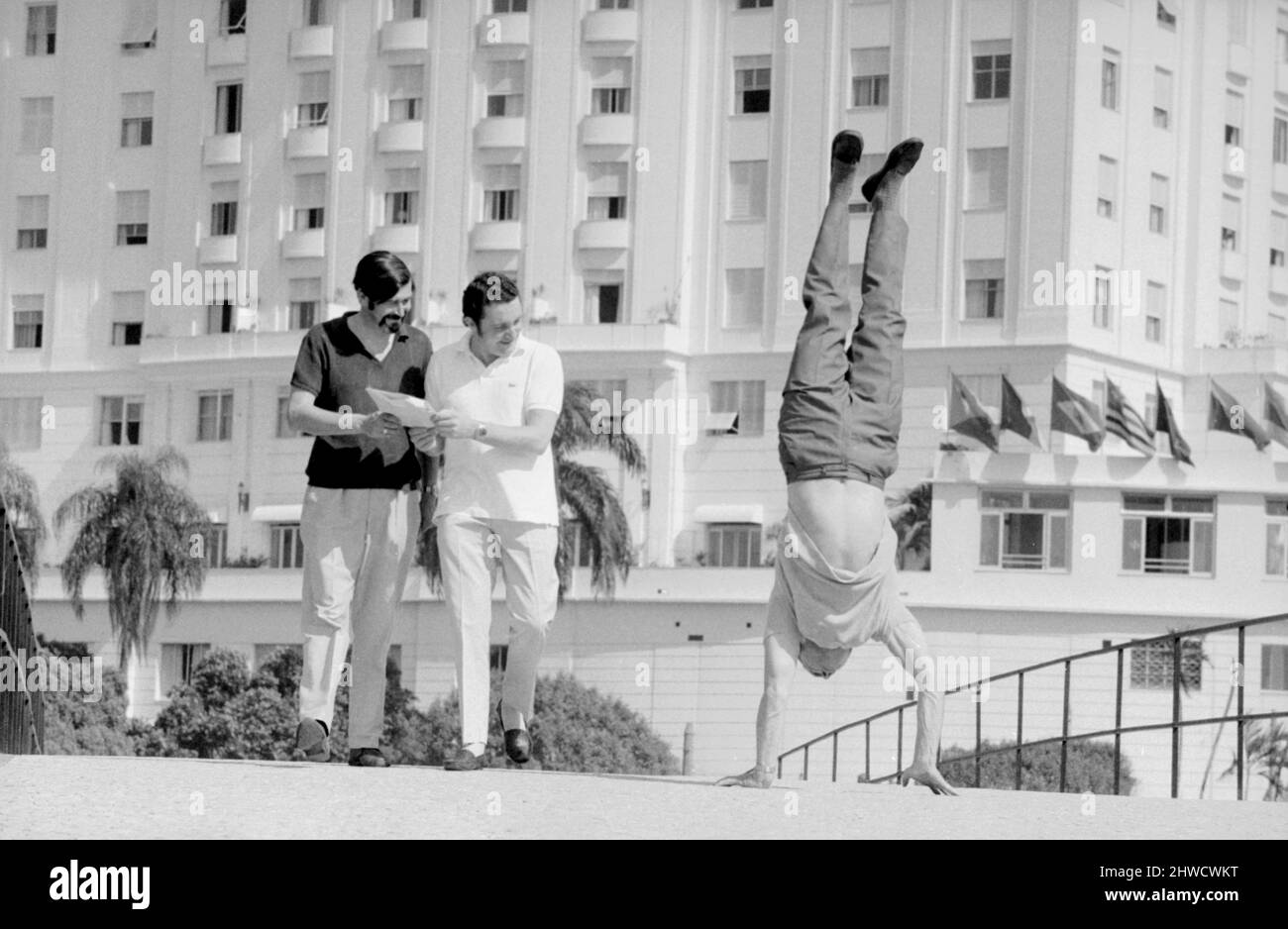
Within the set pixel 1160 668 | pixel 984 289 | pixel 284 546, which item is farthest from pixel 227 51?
pixel 1160 668

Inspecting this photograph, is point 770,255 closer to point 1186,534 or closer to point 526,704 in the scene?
point 1186,534

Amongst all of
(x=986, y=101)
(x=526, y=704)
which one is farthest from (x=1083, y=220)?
(x=526, y=704)

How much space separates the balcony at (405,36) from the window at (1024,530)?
23679mm

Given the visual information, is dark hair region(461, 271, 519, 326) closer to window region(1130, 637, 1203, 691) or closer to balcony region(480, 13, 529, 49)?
window region(1130, 637, 1203, 691)

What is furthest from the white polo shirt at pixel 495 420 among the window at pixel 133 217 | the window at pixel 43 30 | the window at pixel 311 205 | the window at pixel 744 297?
the window at pixel 43 30

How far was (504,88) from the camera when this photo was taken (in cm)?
7362

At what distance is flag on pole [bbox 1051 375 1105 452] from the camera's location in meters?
63.3

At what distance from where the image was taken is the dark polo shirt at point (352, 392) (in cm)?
1150

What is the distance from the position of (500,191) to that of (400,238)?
324 cm

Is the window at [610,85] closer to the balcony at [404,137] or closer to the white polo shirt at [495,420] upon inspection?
the balcony at [404,137]

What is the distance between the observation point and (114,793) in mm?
9547

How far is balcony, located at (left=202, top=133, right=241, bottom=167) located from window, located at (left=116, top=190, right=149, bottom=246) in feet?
10.0

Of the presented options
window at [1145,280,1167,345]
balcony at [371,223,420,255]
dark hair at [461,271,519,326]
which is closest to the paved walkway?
dark hair at [461,271,519,326]
